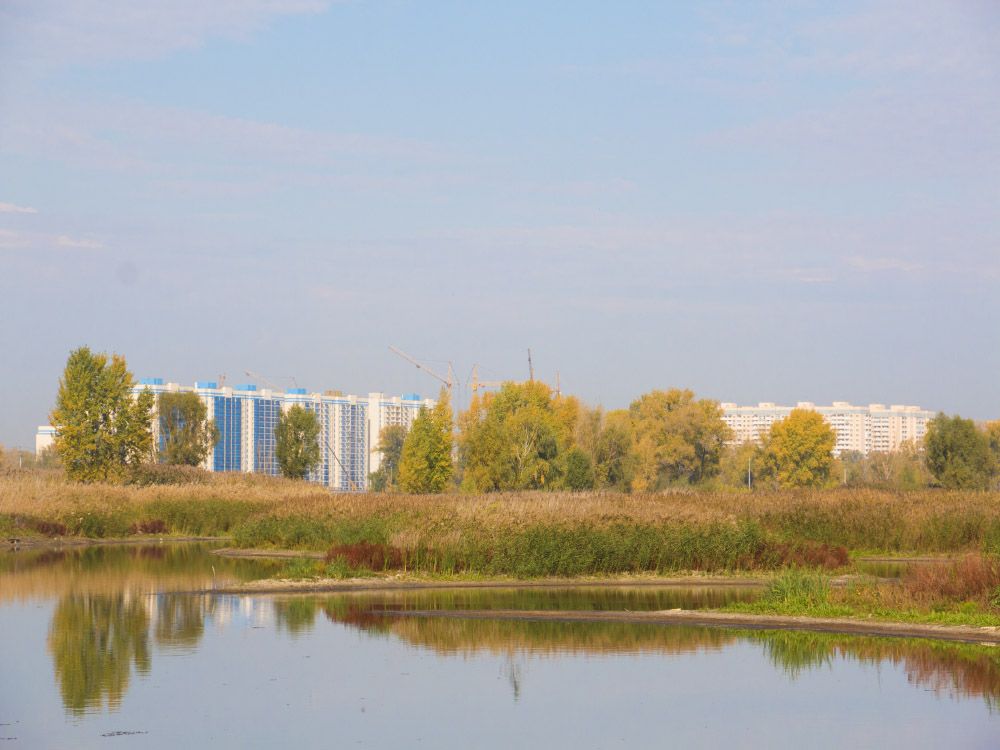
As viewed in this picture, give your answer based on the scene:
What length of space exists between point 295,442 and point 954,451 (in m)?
40.3

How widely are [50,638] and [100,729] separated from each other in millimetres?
8231

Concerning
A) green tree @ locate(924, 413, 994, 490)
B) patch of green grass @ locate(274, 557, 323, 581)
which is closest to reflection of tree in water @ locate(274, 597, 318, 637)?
patch of green grass @ locate(274, 557, 323, 581)

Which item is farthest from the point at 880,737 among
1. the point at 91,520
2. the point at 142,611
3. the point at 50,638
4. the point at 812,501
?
the point at 91,520

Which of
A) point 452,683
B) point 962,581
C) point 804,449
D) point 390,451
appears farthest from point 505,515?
point 390,451

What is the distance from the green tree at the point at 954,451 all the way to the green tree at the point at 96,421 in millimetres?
46981

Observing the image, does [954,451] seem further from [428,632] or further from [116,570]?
[428,632]

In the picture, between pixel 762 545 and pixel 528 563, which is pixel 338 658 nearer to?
pixel 528 563

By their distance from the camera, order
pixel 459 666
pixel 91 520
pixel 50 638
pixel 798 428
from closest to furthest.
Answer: pixel 459 666 < pixel 50 638 < pixel 91 520 < pixel 798 428

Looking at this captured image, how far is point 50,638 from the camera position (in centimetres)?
2150

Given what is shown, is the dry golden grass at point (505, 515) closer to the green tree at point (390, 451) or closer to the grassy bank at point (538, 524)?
the grassy bank at point (538, 524)

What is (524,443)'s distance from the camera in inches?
2950

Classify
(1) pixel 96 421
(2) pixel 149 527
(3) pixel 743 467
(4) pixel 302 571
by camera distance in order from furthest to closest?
(3) pixel 743 467 < (1) pixel 96 421 < (2) pixel 149 527 < (4) pixel 302 571

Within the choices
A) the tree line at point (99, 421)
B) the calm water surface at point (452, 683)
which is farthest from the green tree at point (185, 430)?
the calm water surface at point (452, 683)

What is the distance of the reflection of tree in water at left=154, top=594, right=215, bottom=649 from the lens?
21.2 metres
